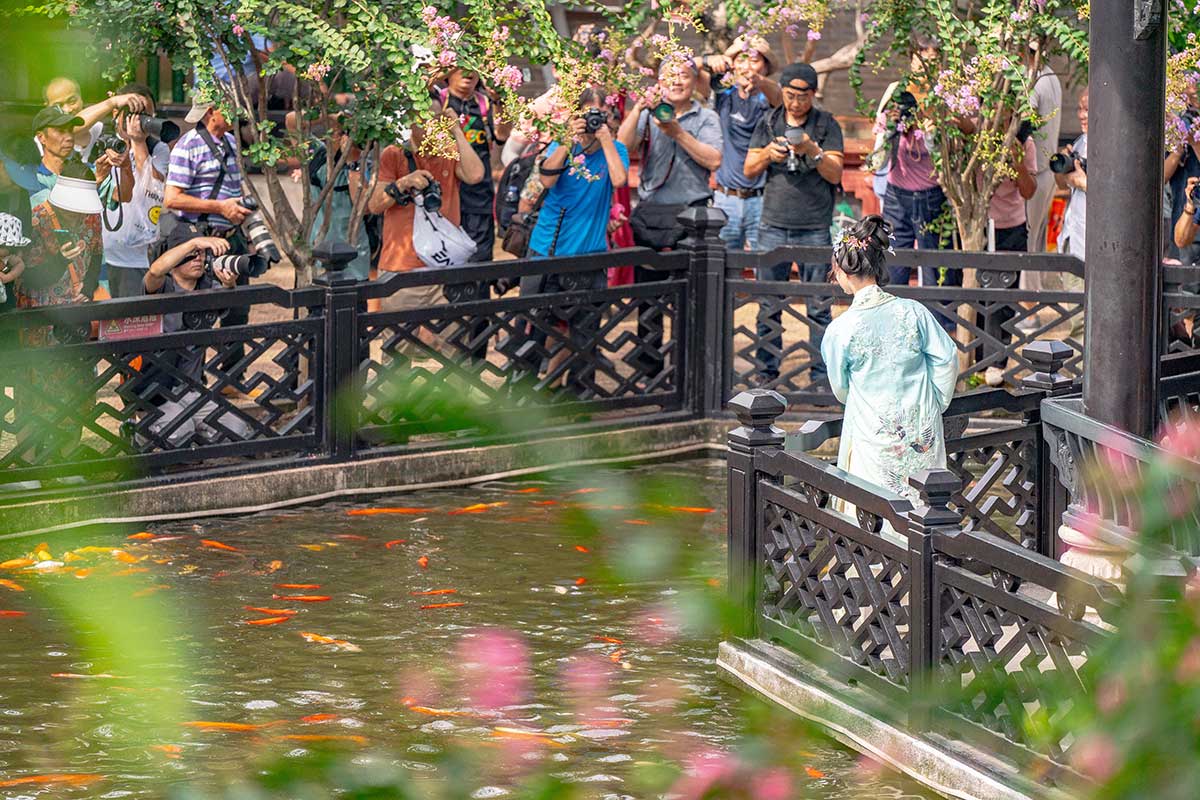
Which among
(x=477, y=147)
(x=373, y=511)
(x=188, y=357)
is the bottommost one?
(x=373, y=511)

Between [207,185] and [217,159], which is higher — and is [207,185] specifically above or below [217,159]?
below

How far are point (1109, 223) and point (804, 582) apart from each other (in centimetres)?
168

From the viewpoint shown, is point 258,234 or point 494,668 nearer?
point 494,668

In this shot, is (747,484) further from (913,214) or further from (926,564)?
(913,214)

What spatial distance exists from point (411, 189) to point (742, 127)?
2.60 metres

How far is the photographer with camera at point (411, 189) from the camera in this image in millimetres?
12016

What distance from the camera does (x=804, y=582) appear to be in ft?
22.7

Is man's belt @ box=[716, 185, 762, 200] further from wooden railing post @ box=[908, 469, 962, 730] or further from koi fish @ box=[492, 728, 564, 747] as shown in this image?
wooden railing post @ box=[908, 469, 962, 730]

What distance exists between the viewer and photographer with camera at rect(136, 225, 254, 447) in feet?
32.7

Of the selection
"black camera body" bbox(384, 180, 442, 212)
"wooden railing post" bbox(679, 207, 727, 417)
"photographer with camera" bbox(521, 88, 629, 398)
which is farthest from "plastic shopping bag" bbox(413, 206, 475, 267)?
"wooden railing post" bbox(679, 207, 727, 417)

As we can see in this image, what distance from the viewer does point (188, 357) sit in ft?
33.3

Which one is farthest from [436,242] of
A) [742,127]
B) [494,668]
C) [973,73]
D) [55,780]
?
[55,780]

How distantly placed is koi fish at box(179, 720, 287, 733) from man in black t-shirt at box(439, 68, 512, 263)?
19.5 ft

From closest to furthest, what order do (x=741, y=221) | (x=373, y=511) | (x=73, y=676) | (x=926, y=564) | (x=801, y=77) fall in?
1. (x=926, y=564)
2. (x=73, y=676)
3. (x=373, y=511)
4. (x=801, y=77)
5. (x=741, y=221)
